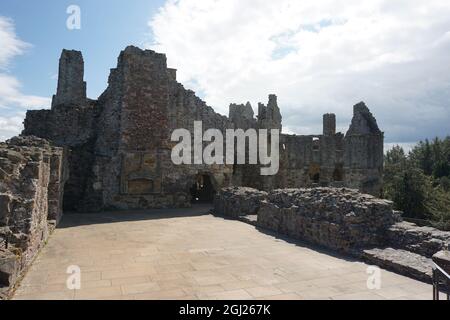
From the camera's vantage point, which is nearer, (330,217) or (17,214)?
(17,214)

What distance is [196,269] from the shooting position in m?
6.26

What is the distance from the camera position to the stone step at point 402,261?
5672 millimetres

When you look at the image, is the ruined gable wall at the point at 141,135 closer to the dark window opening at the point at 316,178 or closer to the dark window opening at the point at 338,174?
the dark window opening at the point at 316,178

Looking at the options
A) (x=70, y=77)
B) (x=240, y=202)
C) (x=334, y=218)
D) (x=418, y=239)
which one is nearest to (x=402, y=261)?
(x=418, y=239)

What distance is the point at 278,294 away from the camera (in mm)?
5027

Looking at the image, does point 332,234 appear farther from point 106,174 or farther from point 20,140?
point 106,174

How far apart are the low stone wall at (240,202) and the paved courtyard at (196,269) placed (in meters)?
2.98

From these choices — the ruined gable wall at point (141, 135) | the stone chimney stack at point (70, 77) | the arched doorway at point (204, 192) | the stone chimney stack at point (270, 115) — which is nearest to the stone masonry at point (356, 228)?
the ruined gable wall at point (141, 135)

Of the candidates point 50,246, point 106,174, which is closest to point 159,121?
point 106,174

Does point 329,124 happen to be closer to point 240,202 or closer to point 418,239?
point 240,202

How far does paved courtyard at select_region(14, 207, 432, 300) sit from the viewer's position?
507 cm

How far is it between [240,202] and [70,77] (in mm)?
12235

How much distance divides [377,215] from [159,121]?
11.1 metres

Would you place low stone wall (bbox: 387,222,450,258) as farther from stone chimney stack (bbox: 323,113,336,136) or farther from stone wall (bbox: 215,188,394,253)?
stone chimney stack (bbox: 323,113,336,136)
